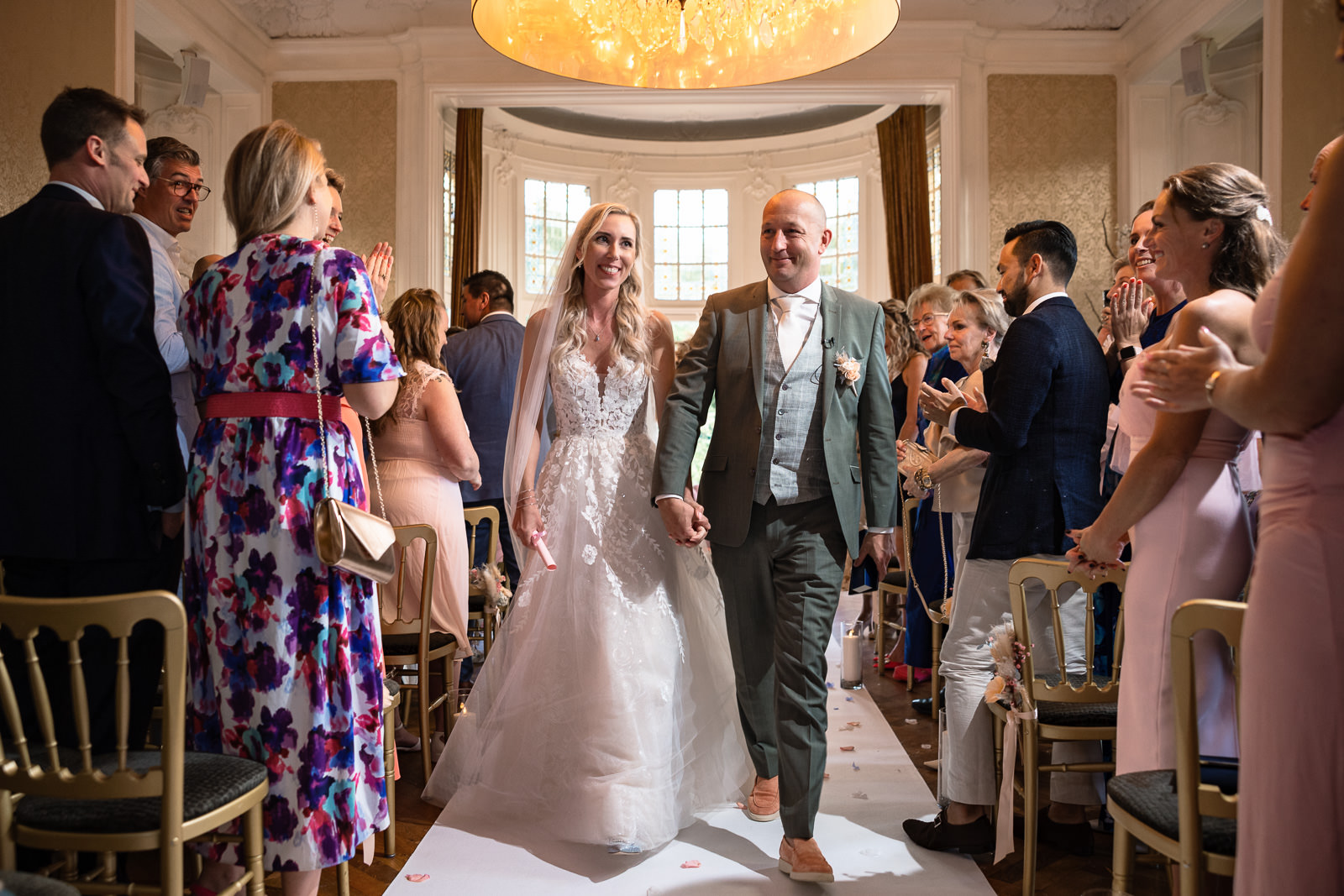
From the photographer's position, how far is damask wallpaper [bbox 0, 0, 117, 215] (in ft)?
17.9

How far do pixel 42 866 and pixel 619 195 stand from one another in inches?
431

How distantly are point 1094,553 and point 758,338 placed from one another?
3.83 ft

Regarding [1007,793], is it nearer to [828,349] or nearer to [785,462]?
[785,462]

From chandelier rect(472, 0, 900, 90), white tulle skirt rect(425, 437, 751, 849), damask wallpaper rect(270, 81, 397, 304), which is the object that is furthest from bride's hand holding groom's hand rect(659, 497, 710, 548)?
damask wallpaper rect(270, 81, 397, 304)

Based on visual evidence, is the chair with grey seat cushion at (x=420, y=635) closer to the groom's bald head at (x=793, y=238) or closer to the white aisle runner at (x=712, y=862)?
the white aisle runner at (x=712, y=862)

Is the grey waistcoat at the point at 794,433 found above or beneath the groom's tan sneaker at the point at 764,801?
above

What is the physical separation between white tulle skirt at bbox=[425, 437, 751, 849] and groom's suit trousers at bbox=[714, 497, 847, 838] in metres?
0.22

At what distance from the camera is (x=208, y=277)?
7.39ft

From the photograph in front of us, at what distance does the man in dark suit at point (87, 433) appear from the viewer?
92.1 inches

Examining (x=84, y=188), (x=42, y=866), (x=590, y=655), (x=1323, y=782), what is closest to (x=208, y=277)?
(x=84, y=188)

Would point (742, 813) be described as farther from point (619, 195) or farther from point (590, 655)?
point (619, 195)

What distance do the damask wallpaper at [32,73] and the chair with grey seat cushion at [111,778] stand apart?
4643 millimetres

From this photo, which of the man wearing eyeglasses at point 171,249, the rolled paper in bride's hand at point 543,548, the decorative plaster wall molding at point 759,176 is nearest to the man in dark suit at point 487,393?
the man wearing eyeglasses at point 171,249

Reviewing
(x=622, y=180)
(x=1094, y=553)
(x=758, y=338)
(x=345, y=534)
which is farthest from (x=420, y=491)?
(x=622, y=180)
